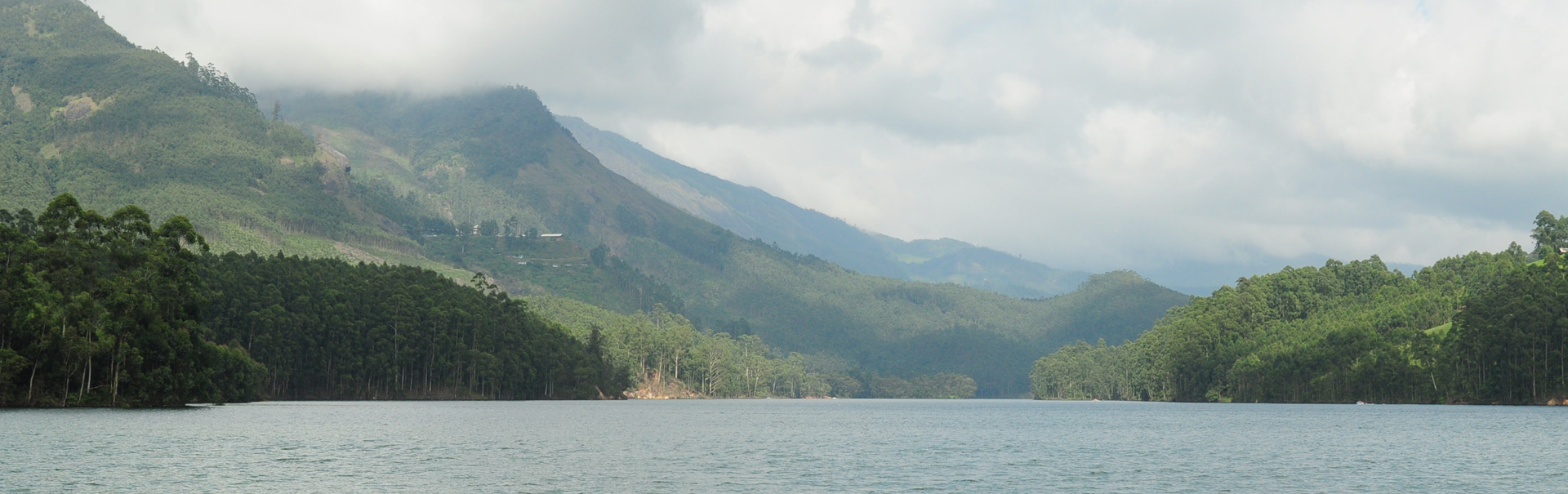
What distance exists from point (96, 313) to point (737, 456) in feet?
221

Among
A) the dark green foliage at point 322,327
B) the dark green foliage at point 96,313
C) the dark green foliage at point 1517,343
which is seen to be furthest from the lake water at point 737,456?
the dark green foliage at point 1517,343

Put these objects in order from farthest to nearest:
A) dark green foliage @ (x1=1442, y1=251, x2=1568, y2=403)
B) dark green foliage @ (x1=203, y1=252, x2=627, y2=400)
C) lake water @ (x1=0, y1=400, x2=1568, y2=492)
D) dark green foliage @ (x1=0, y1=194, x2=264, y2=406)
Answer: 1. dark green foliage @ (x1=1442, y1=251, x2=1568, y2=403)
2. dark green foliage @ (x1=203, y1=252, x2=627, y2=400)
3. dark green foliage @ (x1=0, y1=194, x2=264, y2=406)
4. lake water @ (x1=0, y1=400, x2=1568, y2=492)

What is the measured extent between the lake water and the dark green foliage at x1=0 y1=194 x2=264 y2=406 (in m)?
5.45

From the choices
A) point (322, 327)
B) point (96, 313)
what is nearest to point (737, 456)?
point (96, 313)

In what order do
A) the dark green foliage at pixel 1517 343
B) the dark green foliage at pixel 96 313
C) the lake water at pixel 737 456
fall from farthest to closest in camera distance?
1. the dark green foliage at pixel 1517 343
2. the dark green foliage at pixel 96 313
3. the lake water at pixel 737 456

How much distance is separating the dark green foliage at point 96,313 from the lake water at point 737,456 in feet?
17.9

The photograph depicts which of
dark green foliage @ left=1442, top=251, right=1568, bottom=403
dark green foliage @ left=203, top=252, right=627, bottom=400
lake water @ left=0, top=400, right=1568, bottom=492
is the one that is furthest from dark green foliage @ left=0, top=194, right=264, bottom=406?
dark green foliage @ left=1442, top=251, right=1568, bottom=403

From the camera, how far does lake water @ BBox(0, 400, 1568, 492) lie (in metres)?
56.1

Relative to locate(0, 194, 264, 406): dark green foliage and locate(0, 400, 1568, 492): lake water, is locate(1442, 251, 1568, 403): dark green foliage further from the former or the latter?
locate(0, 194, 264, 406): dark green foliage

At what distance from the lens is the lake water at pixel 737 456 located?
56.1 meters

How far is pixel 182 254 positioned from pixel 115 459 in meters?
63.8

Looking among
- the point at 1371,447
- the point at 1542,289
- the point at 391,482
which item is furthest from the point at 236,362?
the point at 1542,289

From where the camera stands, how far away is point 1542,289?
168875 mm

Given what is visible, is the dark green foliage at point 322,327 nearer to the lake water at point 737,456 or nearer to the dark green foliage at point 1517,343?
the lake water at point 737,456
